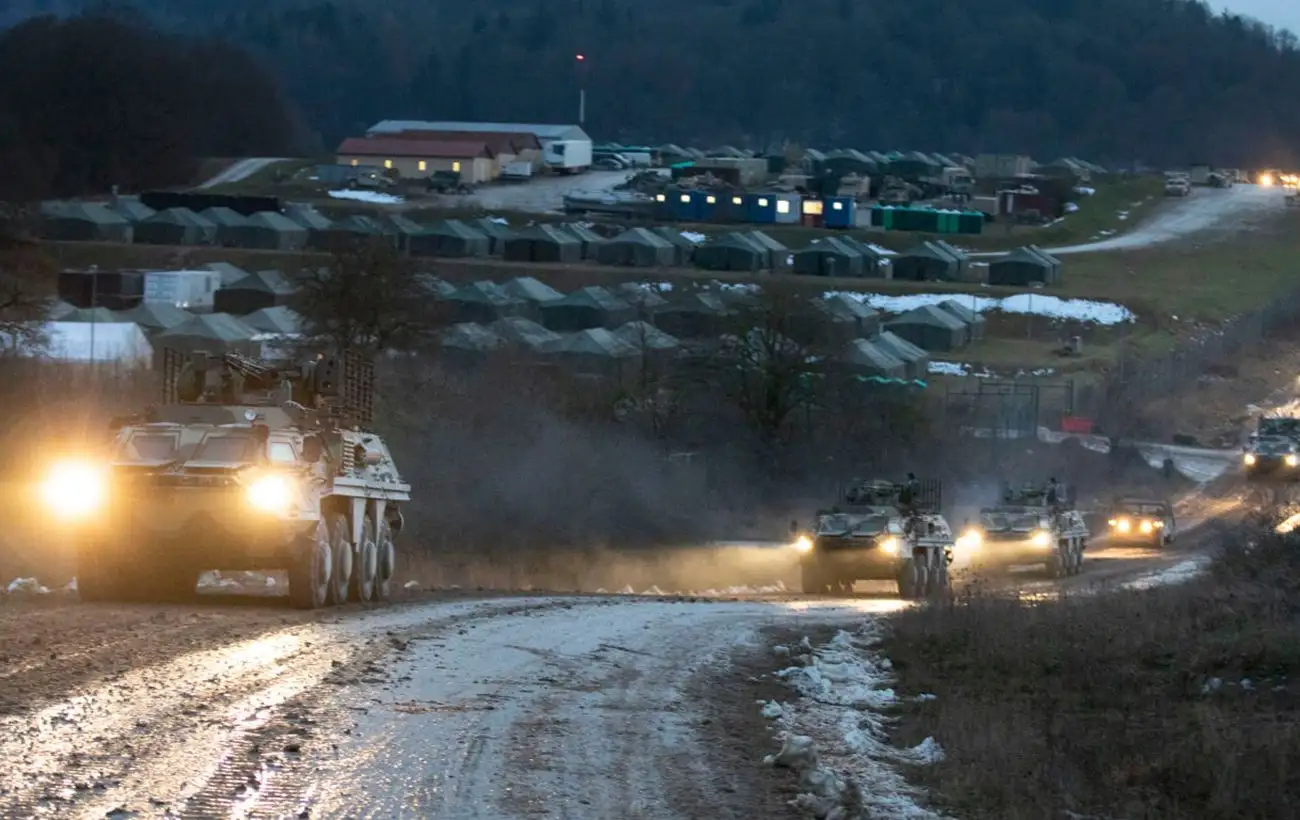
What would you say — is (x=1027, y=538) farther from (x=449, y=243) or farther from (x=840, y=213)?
(x=840, y=213)

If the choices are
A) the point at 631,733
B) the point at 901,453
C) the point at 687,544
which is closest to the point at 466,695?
the point at 631,733

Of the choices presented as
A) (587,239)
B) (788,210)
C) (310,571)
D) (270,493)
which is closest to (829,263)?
(587,239)

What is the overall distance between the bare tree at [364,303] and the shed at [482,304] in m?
15.7

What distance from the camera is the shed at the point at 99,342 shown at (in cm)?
5588

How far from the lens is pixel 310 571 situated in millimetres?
20578

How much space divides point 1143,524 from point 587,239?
51435mm

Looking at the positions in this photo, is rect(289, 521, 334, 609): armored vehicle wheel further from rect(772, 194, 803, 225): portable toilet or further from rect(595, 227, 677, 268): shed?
rect(772, 194, 803, 225): portable toilet

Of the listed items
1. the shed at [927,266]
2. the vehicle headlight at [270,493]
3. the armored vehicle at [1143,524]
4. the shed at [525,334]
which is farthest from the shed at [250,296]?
the vehicle headlight at [270,493]

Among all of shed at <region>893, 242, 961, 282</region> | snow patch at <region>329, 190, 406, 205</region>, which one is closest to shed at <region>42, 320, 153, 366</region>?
shed at <region>893, 242, 961, 282</region>

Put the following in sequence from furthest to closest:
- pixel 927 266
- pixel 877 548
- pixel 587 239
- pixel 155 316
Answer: pixel 587 239 → pixel 927 266 → pixel 155 316 → pixel 877 548

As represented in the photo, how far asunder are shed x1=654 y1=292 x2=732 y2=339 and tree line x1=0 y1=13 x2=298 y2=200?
49141mm

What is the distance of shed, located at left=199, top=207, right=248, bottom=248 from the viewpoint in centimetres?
9830

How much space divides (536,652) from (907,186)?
113 meters

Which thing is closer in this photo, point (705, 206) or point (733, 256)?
point (733, 256)
